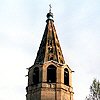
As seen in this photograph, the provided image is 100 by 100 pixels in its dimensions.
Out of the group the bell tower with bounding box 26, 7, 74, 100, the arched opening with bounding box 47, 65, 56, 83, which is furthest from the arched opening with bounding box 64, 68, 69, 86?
the arched opening with bounding box 47, 65, 56, 83

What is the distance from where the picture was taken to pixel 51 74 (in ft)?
108

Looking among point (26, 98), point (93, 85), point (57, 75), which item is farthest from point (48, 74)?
point (93, 85)

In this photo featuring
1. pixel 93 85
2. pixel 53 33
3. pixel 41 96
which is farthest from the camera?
pixel 53 33

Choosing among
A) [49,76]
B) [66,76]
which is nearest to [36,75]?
[49,76]

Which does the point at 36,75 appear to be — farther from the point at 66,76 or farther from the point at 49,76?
the point at 66,76

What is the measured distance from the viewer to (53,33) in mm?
36531

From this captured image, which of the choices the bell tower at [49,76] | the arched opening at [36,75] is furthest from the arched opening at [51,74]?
the arched opening at [36,75]

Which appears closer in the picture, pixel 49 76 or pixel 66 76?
pixel 49 76

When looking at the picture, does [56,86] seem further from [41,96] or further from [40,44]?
[40,44]

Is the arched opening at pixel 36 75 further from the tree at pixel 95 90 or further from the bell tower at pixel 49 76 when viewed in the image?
the tree at pixel 95 90

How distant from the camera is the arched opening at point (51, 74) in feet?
107

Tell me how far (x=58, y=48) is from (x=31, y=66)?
136 inches

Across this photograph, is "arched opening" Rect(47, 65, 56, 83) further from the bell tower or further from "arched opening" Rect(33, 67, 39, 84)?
"arched opening" Rect(33, 67, 39, 84)

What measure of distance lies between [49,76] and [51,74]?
28 cm
